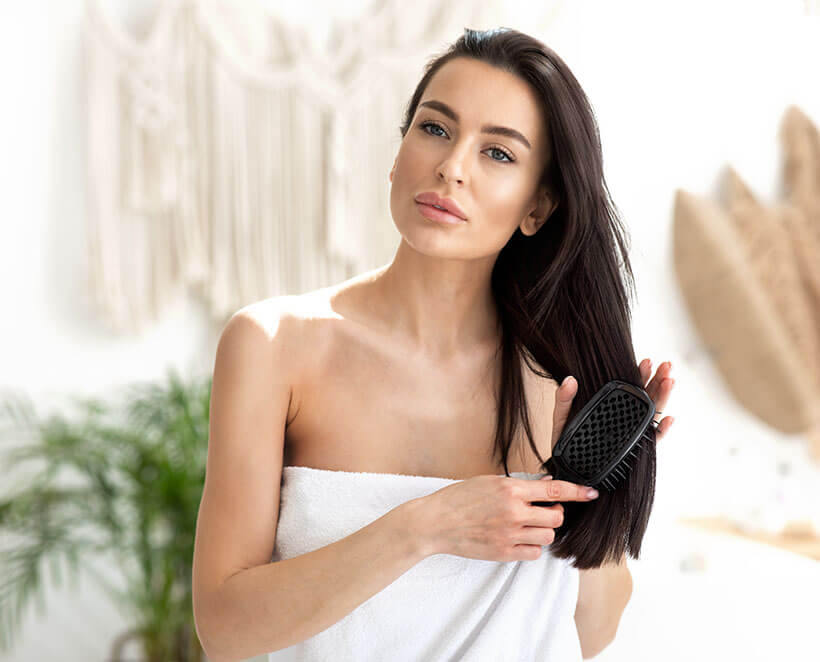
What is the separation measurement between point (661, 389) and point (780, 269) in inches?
24.6

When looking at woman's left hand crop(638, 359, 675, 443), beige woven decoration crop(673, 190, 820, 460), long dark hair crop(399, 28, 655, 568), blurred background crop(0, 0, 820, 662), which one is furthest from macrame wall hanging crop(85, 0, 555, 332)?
woman's left hand crop(638, 359, 675, 443)

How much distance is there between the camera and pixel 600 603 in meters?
1.07

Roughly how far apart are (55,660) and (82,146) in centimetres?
118

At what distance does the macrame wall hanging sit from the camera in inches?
73.8

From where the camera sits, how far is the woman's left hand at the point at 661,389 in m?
0.86

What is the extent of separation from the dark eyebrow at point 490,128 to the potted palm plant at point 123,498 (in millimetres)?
1024

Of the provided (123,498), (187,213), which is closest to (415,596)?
(123,498)

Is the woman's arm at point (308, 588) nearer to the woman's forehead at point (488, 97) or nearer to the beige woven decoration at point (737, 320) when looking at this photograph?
the woman's forehead at point (488, 97)

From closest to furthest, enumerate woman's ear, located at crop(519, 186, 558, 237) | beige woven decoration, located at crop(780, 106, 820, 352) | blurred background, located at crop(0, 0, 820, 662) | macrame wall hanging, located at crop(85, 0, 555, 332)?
woman's ear, located at crop(519, 186, 558, 237)
beige woven decoration, located at crop(780, 106, 820, 352)
blurred background, located at crop(0, 0, 820, 662)
macrame wall hanging, located at crop(85, 0, 555, 332)

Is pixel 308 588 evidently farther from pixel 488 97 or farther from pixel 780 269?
pixel 780 269

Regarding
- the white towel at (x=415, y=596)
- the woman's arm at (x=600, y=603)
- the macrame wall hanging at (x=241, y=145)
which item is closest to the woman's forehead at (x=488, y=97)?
the white towel at (x=415, y=596)

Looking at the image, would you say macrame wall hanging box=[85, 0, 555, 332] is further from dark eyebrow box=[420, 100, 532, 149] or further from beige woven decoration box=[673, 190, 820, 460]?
dark eyebrow box=[420, 100, 532, 149]

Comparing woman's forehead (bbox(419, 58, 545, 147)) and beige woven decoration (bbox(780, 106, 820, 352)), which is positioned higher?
woman's forehead (bbox(419, 58, 545, 147))

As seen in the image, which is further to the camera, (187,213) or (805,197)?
(187,213)
